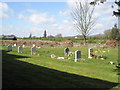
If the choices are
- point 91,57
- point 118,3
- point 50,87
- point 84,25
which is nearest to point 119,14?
point 118,3

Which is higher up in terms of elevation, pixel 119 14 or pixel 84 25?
pixel 84 25

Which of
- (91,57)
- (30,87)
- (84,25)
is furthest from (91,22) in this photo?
(30,87)

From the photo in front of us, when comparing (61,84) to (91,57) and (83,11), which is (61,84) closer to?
(91,57)

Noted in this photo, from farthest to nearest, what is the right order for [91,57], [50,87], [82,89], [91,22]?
[91,22]
[91,57]
[82,89]
[50,87]

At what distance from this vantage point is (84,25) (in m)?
39.1

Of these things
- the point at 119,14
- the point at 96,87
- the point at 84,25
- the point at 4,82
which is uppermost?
the point at 84,25

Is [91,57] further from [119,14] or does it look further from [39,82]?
[39,82]

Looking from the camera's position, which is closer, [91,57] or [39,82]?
[39,82]

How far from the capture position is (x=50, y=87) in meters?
5.47

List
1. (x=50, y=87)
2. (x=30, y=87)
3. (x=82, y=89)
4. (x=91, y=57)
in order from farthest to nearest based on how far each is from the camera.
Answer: (x=91, y=57)
(x=82, y=89)
(x=50, y=87)
(x=30, y=87)

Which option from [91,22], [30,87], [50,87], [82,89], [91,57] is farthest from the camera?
[91,22]

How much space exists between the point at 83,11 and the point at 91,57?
25954 mm

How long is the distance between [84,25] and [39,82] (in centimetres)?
3475

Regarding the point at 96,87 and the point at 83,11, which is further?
the point at 83,11
